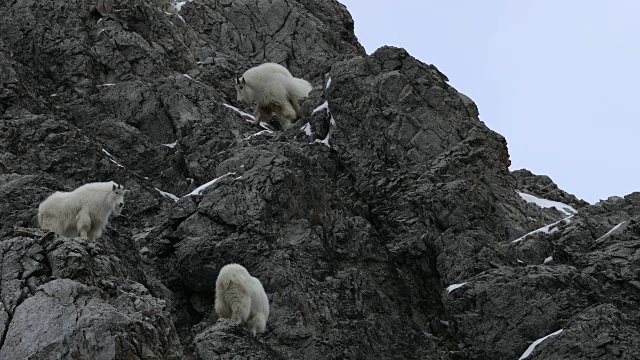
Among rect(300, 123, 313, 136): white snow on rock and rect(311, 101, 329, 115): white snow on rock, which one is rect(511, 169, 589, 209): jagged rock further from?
rect(300, 123, 313, 136): white snow on rock

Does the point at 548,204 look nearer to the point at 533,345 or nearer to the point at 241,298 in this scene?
the point at 533,345

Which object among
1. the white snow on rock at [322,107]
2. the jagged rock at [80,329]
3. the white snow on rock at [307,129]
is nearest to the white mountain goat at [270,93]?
the white snow on rock at [307,129]

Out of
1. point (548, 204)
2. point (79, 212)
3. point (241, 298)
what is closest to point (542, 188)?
point (548, 204)

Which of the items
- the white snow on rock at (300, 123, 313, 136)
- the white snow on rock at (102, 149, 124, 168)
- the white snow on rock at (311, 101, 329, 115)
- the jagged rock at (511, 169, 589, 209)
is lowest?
the white snow on rock at (102, 149, 124, 168)

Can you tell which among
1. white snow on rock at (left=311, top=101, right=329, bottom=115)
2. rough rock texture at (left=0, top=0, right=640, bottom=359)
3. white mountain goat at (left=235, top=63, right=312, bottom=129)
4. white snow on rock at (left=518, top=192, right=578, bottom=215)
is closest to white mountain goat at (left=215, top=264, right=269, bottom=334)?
rough rock texture at (left=0, top=0, right=640, bottom=359)

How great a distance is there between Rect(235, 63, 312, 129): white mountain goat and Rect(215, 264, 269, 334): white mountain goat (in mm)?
12619

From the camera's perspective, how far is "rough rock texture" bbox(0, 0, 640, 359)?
2091 cm

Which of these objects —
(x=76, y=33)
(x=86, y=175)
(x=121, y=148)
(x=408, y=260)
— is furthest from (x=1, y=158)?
(x=408, y=260)

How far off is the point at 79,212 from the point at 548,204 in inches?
662

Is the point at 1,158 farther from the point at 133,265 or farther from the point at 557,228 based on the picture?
the point at 557,228

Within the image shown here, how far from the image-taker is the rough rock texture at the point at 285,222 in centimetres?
2091

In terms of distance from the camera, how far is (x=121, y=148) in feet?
113

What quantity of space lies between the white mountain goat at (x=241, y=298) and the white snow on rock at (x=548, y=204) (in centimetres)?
1285

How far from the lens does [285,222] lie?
94.5 feet
